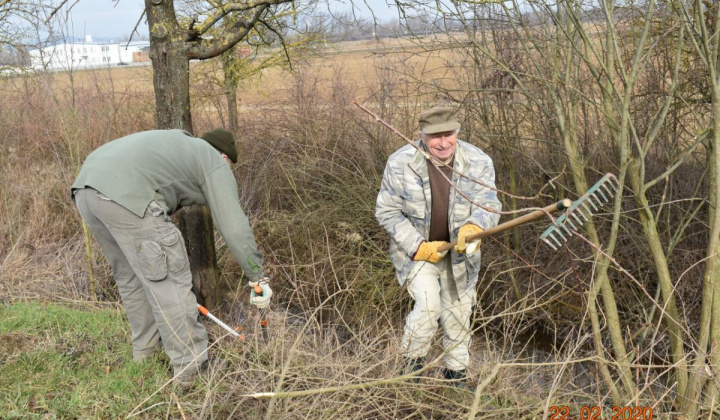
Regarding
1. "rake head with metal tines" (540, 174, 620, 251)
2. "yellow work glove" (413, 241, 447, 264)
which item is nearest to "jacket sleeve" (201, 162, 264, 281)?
"yellow work glove" (413, 241, 447, 264)

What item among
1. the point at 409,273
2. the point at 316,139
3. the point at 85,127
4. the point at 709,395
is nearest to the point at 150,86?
the point at 85,127

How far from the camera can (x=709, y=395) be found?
3.39 m

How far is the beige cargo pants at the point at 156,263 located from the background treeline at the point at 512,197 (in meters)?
0.47

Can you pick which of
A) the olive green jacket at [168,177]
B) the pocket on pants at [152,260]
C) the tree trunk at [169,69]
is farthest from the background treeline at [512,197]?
the tree trunk at [169,69]

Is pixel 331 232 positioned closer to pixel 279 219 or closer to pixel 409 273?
pixel 279 219

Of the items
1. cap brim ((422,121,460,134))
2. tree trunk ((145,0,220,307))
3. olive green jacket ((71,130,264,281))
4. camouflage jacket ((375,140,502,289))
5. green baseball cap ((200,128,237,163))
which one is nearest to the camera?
olive green jacket ((71,130,264,281))

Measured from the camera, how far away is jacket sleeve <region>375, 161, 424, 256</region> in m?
3.63

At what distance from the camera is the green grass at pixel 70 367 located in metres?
3.38

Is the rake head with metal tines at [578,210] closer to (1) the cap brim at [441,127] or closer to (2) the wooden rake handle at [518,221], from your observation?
(2) the wooden rake handle at [518,221]

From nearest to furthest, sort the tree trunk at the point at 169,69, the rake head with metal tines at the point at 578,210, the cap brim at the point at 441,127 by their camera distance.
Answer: the rake head with metal tines at the point at 578,210
the cap brim at the point at 441,127
the tree trunk at the point at 169,69

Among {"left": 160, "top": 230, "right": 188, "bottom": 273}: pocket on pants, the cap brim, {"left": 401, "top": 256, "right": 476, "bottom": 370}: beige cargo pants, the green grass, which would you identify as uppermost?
the cap brim

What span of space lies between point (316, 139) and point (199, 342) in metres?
3.47

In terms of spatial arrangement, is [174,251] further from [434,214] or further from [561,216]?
[561,216]

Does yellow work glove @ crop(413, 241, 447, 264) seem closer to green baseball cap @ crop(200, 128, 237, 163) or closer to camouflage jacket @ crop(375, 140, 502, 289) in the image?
camouflage jacket @ crop(375, 140, 502, 289)
